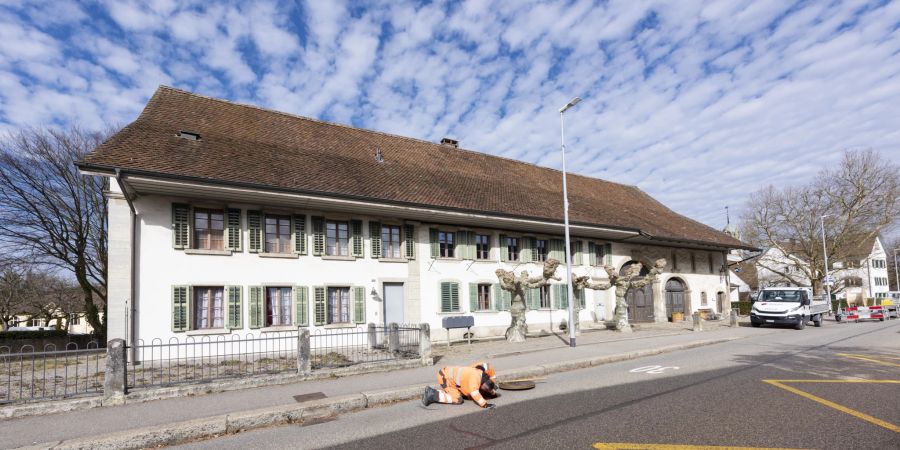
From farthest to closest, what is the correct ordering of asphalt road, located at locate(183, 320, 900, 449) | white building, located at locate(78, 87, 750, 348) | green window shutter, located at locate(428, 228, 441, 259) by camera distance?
green window shutter, located at locate(428, 228, 441, 259), white building, located at locate(78, 87, 750, 348), asphalt road, located at locate(183, 320, 900, 449)

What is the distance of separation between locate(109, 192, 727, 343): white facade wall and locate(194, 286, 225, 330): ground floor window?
10.4 inches

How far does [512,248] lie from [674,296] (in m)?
13.1

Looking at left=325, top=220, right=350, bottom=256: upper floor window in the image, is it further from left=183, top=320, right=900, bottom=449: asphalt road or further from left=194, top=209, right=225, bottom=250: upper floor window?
left=183, top=320, right=900, bottom=449: asphalt road

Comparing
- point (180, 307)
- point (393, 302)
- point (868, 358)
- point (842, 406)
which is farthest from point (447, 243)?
point (842, 406)

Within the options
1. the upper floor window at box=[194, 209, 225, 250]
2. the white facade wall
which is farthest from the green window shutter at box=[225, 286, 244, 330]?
the upper floor window at box=[194, 209, 225, 250]

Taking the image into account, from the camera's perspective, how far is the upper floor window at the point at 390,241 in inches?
727

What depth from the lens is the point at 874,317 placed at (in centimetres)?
3117

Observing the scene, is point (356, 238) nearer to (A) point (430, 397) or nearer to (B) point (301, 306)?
(B) point (301, 306)

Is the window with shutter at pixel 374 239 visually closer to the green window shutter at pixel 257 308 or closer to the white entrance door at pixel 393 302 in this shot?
the white entrance door at pixel 393 302

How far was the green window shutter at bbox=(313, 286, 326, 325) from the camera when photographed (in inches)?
650

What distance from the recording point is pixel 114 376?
8.68 m

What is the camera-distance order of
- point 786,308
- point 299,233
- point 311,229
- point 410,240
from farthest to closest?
point 786,308, point 410,240, point 311,229, point 299,233

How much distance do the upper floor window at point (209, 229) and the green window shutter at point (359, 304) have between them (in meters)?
4.51

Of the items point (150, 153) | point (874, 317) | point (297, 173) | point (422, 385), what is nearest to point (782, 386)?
point (422, 385)
